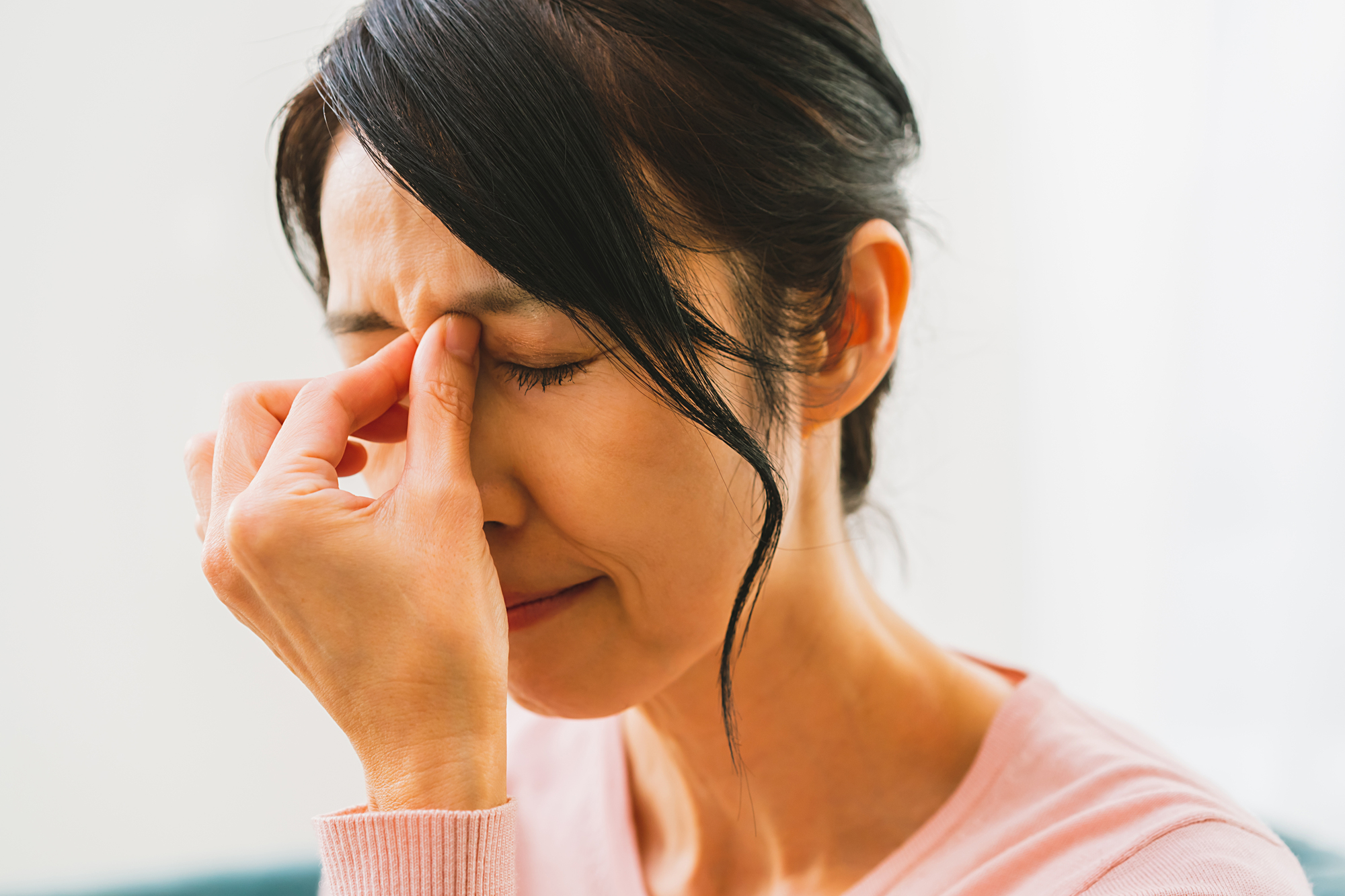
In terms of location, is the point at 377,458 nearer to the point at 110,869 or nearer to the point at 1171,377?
the point at 110,869

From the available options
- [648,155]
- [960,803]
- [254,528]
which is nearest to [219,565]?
[254,528]

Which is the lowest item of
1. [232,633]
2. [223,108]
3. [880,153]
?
[232,633]

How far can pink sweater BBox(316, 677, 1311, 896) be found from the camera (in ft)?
2.37

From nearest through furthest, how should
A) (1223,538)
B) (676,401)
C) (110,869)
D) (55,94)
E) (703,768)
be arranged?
(676,401) → (703,768) → (55,94) → (110,869) → (1223,538)

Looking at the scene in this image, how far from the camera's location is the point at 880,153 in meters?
0.99

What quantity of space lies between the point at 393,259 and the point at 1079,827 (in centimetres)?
82

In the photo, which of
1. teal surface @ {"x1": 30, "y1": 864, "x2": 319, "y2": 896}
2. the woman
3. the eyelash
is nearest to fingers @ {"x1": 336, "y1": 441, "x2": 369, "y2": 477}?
the woman

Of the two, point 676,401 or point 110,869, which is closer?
point 676,401

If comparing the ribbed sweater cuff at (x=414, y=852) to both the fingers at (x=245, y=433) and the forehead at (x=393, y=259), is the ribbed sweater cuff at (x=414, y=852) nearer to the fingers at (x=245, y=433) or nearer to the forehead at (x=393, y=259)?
the fingers at (x=245, y=433)

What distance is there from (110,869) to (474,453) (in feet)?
4.73

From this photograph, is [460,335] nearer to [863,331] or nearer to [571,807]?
[863,331]

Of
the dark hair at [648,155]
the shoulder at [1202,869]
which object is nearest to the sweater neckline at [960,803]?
the shoulder at [1202,869]

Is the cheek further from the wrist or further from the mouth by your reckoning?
the wrist

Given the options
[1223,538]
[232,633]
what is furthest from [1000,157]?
[232,633]
